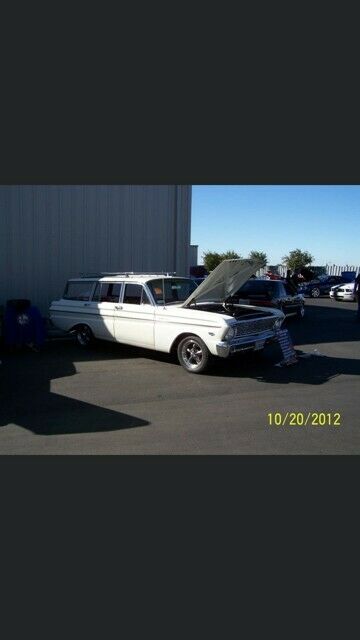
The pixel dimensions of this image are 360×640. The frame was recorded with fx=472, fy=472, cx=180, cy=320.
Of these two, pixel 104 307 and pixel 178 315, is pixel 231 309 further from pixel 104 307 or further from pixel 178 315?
pixel 104 307

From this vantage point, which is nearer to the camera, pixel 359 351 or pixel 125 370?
pixel 125 370

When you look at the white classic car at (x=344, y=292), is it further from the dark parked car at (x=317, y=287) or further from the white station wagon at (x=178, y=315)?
the white station wagon at (x=178, y=315)

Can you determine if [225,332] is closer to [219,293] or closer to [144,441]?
[219,293]

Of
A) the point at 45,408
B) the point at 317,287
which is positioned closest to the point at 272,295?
the point at 45,408

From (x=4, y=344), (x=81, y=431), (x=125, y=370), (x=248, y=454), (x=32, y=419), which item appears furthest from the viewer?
(x=4, y=344)

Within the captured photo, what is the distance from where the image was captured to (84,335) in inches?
394

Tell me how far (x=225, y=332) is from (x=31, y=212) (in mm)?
7321

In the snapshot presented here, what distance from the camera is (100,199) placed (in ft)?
43.1

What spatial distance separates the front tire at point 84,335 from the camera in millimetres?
9797

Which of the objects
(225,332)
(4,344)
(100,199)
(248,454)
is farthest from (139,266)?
(248,454)

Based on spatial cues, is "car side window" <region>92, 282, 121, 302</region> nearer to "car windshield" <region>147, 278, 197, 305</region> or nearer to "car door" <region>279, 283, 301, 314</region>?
"car windshield" <region>147, 278, 197, 305</region>

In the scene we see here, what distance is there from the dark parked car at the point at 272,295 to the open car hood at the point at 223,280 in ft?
Answer: 12.0
